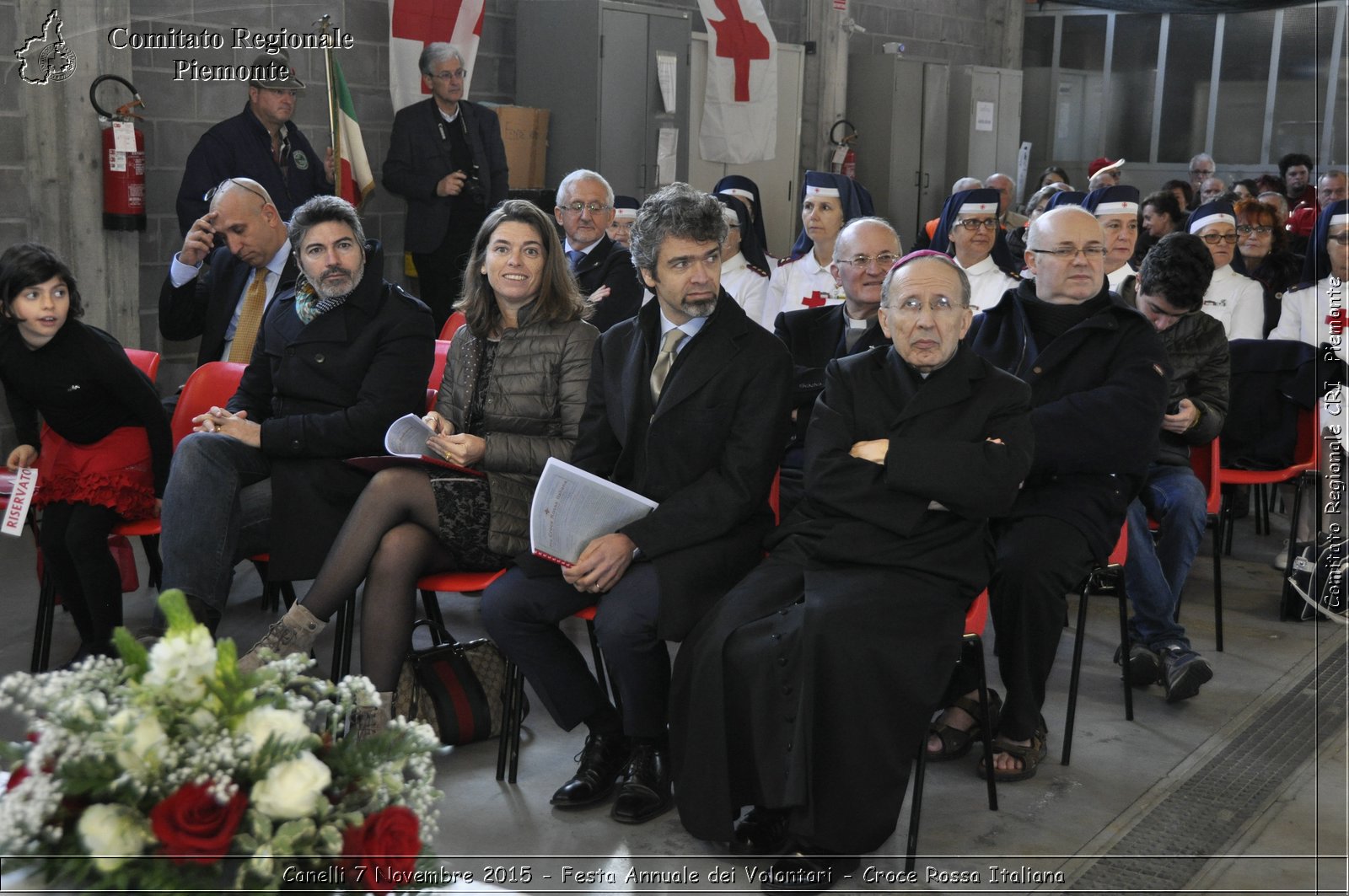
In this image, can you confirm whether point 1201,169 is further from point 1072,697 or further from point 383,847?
point 383,847

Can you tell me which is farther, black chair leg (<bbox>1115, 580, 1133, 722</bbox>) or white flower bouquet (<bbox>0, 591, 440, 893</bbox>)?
black chair leg (<bbox>1115, 580, 1133, 722</bbox>)

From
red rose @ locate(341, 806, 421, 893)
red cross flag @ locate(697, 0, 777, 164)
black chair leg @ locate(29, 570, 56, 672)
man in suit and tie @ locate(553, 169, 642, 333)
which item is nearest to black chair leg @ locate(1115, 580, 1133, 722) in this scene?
man in suit and tie @ locate(553, 169, 642, 333)

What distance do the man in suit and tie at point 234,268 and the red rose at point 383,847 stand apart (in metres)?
2.79

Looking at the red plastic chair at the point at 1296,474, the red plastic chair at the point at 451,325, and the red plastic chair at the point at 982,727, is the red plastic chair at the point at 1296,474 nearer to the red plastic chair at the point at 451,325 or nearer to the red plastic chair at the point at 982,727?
the red plastic chair at the point at 982,727

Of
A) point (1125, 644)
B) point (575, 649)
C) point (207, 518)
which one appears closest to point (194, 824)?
point (575, 649)

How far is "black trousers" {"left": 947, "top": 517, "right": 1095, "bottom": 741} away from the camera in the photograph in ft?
9.46

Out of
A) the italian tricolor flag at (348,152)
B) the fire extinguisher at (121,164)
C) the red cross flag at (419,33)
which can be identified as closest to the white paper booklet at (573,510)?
the fire extinguisher at (121,164)

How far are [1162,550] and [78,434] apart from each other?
9.66 feet

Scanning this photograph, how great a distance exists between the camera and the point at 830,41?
400 inches

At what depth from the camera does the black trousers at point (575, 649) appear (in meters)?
2.70

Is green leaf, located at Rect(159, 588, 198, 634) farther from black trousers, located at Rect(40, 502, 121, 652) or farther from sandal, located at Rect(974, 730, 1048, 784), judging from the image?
black trousers, located at Rect(40, 502, 121, 652)

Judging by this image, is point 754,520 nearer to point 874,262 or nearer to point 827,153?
point 874,262

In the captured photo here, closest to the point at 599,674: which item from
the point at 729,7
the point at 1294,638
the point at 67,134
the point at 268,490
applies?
the point at 268,490

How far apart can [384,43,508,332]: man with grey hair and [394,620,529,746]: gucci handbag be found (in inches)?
140
